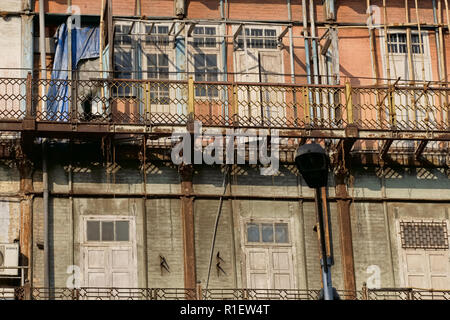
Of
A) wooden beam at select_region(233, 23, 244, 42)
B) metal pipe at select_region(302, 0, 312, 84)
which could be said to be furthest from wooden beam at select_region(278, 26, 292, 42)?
wooden beam at select_region(233, 23, 244, 42)

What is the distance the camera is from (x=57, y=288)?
26.0 meters

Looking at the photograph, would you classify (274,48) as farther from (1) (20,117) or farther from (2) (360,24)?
(1) (20,117)

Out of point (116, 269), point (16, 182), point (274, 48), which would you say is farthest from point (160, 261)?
point (274, 48)

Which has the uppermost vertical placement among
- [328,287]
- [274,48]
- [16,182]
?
[274,48]

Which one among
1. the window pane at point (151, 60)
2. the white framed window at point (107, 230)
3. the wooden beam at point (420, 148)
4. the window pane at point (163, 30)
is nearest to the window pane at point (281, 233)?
the white framed window at point (107, 230)

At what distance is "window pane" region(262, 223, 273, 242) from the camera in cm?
2780

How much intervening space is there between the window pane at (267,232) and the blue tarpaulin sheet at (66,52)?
14.7ft

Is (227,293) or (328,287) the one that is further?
(227,293)

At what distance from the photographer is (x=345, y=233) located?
27.9m

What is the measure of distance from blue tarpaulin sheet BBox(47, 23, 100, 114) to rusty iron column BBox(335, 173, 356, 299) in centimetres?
550

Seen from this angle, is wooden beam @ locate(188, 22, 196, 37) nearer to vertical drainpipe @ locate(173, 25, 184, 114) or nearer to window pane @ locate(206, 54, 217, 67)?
vertical drainpipe @ locate(173, 25, 184, 114)

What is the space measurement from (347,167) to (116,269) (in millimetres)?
5058

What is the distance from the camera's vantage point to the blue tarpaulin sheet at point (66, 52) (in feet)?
92.1

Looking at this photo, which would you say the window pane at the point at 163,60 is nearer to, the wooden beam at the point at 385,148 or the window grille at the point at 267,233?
the window grille at the point at 267,233
